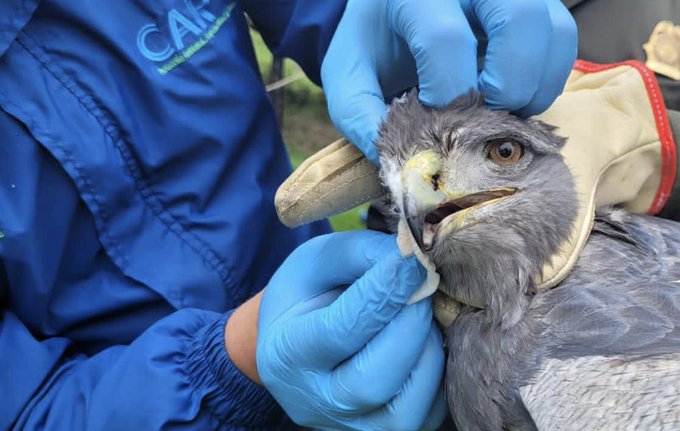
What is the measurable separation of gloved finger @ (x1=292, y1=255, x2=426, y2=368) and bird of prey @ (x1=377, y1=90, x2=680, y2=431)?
0.35 feet

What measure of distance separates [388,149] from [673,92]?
126cm

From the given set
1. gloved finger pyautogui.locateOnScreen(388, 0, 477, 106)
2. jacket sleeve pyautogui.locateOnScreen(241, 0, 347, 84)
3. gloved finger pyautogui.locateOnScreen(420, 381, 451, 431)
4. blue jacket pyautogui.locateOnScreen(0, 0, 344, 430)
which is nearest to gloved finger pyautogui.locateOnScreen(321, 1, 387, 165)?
gloved finger pyautogui.locateOnScreen(388, 0, 477, 106)

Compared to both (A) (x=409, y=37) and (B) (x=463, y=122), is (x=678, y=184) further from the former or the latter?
(A) (x=409, y=37)

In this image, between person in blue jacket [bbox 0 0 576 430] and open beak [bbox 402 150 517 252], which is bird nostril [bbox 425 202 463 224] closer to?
open beak [bbox 402 150 517 252]

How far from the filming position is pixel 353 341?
76.0 inches

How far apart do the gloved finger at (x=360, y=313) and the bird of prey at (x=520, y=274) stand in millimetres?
105

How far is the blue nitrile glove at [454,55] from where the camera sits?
187 cm

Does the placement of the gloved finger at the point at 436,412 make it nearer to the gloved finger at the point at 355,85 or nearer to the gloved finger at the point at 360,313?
the gloved finger at the point at 360,313

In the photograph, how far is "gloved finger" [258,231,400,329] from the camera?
6.62 ft

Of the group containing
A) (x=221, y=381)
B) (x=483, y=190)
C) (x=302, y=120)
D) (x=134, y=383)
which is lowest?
(x=302, y=120)

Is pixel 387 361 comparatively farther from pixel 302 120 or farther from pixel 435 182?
pixel 302 120

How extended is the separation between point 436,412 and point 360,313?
1.57 ft

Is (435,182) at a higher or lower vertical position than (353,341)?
higher

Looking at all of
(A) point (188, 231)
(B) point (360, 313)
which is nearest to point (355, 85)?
(B) point (360, 313)
